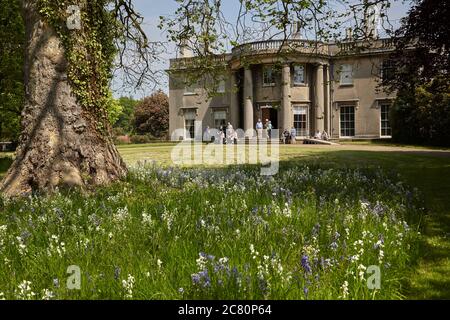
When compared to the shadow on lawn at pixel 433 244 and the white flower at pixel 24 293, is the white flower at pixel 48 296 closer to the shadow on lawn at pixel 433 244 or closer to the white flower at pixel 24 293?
the white flower at pixel 24 293

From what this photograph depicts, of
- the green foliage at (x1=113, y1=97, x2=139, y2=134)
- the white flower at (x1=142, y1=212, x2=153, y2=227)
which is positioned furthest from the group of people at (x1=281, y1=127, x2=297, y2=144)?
the green foliage at (x1=113, y1=97, x2=139, y2=134)

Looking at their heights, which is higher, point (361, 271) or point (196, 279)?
point (196, 279)

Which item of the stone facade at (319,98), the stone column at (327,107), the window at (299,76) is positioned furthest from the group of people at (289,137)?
the window at (299,76)

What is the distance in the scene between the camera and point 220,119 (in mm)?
42500

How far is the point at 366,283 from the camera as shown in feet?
10.6

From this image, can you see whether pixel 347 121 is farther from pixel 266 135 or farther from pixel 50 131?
pixel 50 131

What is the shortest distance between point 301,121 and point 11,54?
86.1 feet

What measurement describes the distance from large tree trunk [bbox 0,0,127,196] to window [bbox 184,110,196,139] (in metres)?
36.4

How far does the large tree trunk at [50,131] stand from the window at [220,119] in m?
34.5

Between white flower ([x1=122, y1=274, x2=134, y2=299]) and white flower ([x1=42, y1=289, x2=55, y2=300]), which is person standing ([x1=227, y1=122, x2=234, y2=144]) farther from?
white flower ([x1=42, y1=289, x2=55, y2=300])

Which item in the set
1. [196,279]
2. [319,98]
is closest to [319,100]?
[319,98]

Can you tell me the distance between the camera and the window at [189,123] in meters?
44.2

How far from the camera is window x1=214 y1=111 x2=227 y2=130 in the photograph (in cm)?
4219
